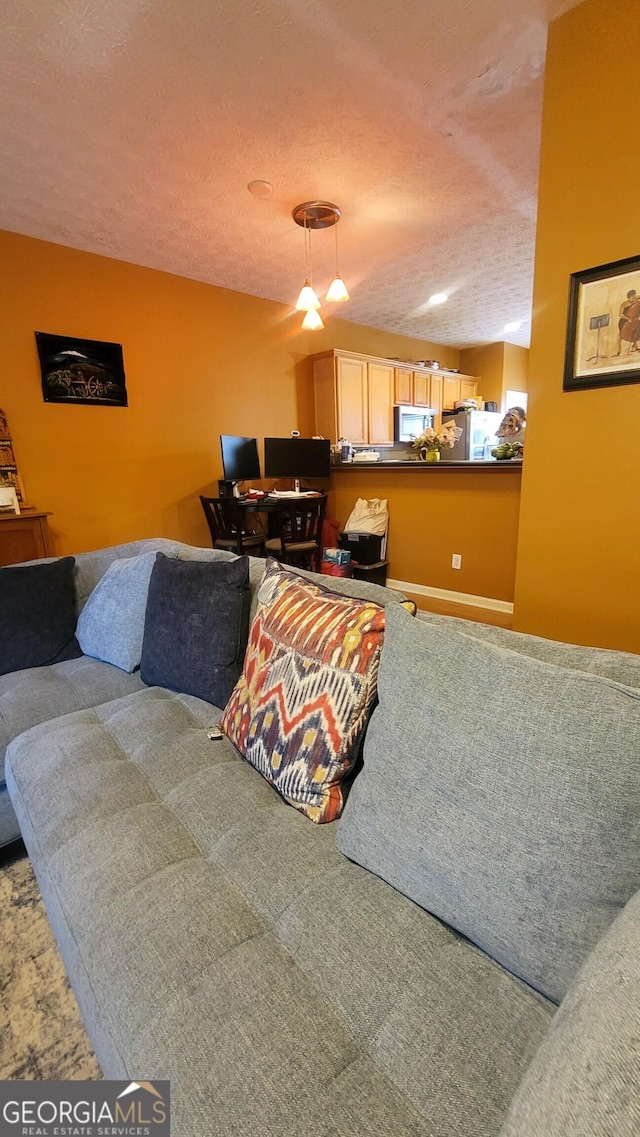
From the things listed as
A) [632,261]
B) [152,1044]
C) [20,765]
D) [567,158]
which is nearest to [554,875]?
[152,1044]

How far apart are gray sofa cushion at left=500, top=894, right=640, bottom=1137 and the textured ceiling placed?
2600 millimetres

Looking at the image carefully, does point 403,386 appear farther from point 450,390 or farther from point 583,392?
point 583,392

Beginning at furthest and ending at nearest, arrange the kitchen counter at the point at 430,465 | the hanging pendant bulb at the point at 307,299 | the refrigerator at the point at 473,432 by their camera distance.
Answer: the refrigerator at the point at 473,432 → the kitchen counter at the point at 430,465 → the hanging pendant bulb at the point at 307,299

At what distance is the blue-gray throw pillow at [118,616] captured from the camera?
5.84 ft

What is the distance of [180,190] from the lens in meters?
2.61

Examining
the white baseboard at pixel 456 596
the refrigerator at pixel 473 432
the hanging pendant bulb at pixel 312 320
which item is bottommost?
the white baseboard at pixel 456 596

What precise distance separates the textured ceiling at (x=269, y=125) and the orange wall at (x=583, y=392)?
28 centimetres

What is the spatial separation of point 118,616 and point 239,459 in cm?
251

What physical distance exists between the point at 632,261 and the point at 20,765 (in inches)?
99.5

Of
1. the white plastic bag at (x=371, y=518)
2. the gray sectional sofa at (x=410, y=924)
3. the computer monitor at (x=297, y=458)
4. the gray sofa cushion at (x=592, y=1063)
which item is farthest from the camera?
the computer monitor at (x=297, y=458)

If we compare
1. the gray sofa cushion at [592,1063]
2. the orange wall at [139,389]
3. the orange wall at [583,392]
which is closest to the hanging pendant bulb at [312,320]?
the orange wall at [139,389]

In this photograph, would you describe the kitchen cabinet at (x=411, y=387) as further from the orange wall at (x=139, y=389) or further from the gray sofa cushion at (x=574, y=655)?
the gray sofa cushion at (x=574, y=655)

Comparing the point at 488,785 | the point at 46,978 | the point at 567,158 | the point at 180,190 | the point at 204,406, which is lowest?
the point at 46,978

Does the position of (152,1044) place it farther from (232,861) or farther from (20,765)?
(20,765)
